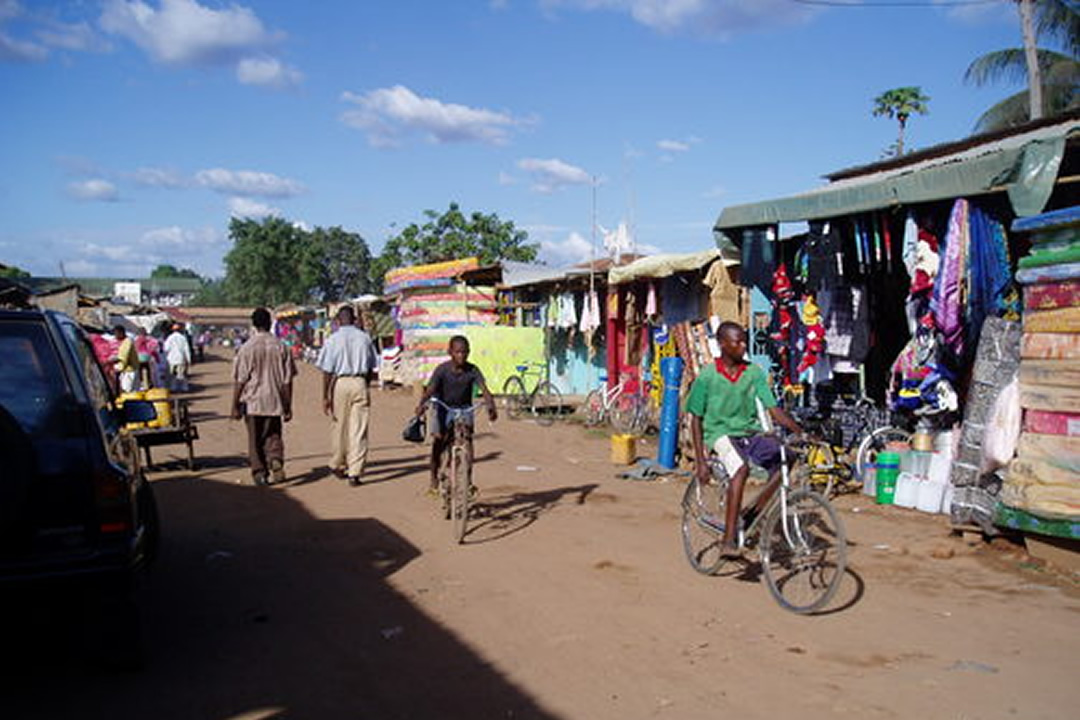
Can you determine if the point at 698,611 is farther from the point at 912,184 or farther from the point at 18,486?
the point at 912,184

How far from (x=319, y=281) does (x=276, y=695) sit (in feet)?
231

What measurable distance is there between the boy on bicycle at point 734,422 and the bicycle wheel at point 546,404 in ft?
35.5

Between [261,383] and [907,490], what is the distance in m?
6.91

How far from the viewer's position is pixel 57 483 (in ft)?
12.6

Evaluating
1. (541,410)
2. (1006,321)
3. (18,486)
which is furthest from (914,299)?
(541,410)

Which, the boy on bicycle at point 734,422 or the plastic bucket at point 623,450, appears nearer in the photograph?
the boy on bicycle at point 734,422

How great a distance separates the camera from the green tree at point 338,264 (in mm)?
72688

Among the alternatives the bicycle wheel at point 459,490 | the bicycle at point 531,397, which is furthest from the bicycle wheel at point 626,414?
the bicycle wheel at point 459,490

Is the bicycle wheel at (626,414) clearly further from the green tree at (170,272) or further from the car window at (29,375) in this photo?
the green tree at (170,272)

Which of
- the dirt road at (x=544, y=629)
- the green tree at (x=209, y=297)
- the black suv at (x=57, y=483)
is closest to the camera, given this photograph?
the black suv at (x=57, y=483)

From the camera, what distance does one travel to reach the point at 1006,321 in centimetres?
769

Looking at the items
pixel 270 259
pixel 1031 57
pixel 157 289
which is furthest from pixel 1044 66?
pixel 157 289

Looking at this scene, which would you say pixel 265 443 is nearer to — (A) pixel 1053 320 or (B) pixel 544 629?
(B) pixel 544 629

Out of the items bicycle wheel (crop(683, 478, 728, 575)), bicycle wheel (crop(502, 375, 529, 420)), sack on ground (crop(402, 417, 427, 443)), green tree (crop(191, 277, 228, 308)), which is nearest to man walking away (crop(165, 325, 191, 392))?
bicycle wheel (crop(502, 375, 529, 420))
